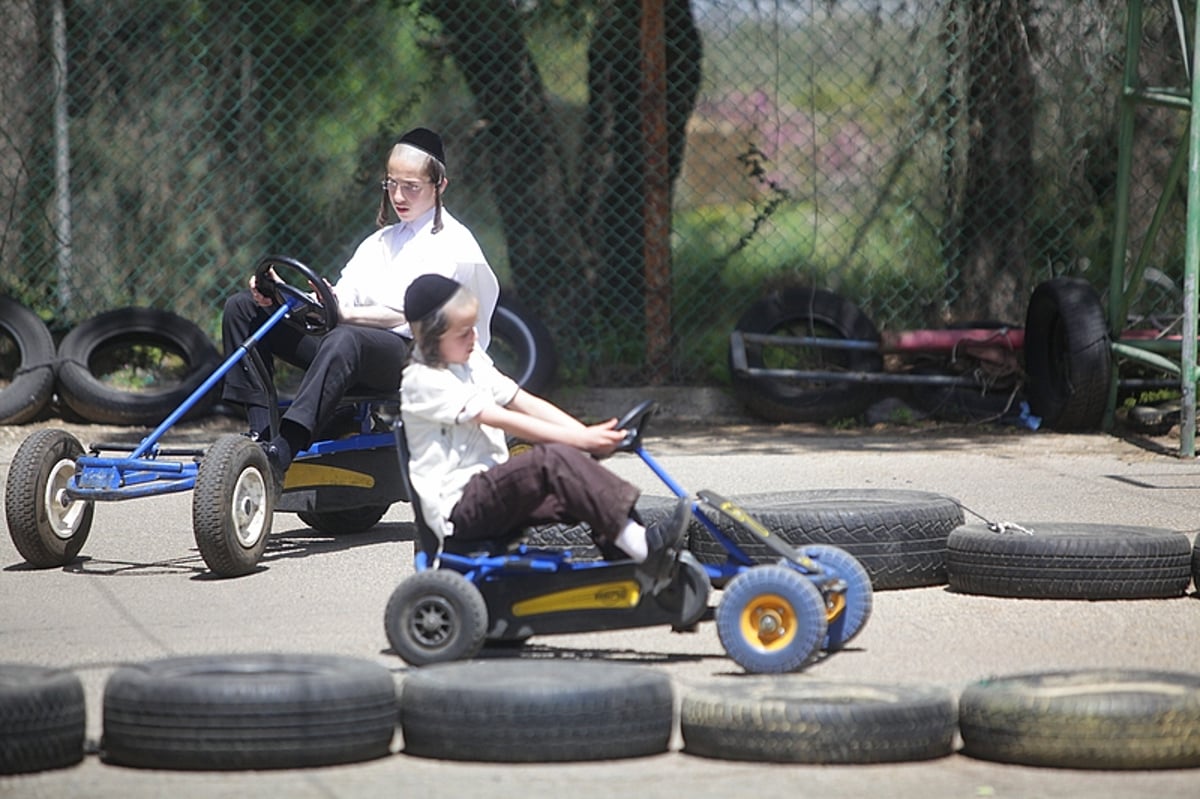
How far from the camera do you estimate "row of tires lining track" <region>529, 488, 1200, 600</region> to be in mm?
5520

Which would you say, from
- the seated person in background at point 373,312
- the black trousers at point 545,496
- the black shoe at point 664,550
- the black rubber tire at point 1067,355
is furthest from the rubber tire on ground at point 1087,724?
the black rubber tire at point 1067,355

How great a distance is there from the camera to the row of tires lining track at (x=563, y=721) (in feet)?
12.3

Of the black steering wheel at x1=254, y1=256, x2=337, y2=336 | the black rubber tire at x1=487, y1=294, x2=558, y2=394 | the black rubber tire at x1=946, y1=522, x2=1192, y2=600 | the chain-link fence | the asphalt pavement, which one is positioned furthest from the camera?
the chain-link fence

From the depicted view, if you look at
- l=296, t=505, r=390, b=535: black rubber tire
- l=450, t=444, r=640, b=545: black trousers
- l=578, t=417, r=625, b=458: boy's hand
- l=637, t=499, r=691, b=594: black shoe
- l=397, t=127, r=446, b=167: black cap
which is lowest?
l=296, t=505, r=390, b=535: black rubber tire

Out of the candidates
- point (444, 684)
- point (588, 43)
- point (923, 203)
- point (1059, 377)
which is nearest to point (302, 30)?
point (588, 43)

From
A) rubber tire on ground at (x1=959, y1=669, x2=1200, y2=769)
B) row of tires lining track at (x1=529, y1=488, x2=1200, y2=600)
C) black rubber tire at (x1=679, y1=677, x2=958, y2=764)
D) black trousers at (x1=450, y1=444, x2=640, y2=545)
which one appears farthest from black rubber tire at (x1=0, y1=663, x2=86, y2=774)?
rubber tire on ground at (x1=959, y1=669, x2=1200, y2=769)

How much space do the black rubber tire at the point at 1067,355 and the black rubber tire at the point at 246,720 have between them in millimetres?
6290

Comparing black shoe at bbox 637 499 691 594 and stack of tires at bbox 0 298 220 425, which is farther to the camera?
stack of tires at bbox 0 298 220 425

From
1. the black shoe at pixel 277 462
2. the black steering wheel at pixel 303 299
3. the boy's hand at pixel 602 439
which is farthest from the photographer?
the black steering wheel at pixel 303 299

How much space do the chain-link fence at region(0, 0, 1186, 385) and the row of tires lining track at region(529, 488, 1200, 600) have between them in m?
5.04

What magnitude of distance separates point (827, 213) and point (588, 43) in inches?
71.2

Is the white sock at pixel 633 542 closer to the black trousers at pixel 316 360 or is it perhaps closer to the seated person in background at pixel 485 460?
the seated person in background at pixel 485 460

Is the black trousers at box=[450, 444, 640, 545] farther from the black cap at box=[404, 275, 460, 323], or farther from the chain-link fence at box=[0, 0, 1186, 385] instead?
the chain-link fence at box=[0, 0, 1186, 385]

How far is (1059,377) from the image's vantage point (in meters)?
9.91
